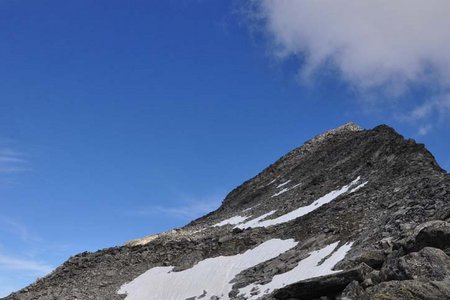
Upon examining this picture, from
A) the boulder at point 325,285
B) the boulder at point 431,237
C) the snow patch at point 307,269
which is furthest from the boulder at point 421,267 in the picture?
the snow patch at point 307,269

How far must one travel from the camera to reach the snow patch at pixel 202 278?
33.6 m

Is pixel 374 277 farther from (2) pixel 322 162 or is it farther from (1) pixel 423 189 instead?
(2) pixel 322 162

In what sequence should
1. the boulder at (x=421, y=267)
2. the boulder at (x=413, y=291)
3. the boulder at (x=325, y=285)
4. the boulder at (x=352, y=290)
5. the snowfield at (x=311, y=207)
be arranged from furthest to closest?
the snowfield at (x=311, y=207) < the boulder at (x=325, y=285) < the boulder at (x=352, y=290) < the boulder at (x=421, y=267) < the boulder at (x=413, y=291)

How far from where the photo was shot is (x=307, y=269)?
27.2 meters

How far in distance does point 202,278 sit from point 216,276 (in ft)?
4.14

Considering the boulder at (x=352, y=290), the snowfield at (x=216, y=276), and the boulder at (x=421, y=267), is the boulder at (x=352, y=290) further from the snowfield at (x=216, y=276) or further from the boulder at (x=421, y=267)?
the snowfield at (x=216, y=276)

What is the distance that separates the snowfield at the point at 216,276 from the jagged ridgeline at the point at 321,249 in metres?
0.10

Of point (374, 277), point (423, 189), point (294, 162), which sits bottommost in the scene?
point (374, 277)

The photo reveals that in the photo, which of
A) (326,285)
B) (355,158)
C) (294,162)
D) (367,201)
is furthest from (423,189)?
(294,162)

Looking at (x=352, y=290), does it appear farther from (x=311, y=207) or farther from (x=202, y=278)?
(x=311, y=207)

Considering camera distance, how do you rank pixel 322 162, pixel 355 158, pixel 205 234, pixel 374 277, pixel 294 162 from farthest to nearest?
pixel 294 162 → pixel 322 162 → pixel 355 158 → pixel 205 234 → pixel 374 277

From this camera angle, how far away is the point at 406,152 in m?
42.6

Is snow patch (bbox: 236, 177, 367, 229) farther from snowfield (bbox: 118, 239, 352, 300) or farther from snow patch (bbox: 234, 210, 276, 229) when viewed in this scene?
snowfield (bbox: 118, 239, 352, 300)

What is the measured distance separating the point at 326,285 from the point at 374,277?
7.54 ft
